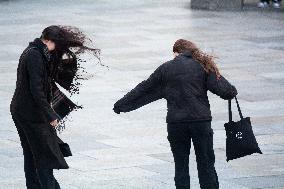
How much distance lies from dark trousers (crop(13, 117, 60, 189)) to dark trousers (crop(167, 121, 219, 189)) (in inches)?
46.4

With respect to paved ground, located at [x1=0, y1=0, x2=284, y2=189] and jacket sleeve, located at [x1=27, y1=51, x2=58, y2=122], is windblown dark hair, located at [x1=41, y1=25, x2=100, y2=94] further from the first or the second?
paved ground, located at [x1=0, y1=0, x2=284, y2=189]

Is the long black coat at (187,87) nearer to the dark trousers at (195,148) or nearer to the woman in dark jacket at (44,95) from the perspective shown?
the dark trousers at (195,148)

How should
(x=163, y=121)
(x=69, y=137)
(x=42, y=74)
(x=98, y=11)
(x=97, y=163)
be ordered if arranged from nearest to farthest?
(x=42, y=74), (x=97, y=163), (x=69, y=137), (x=163, y=121), (x=98, y=11)

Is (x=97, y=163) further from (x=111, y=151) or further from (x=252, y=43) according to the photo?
(x=252, y=43)

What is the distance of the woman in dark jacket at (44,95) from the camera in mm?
8500

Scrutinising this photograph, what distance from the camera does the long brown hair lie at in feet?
28.3

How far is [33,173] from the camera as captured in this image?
350 inches

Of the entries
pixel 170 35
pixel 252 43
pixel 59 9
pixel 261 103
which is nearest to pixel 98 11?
pixel 59 9

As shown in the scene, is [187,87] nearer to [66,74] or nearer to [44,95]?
[66,74]

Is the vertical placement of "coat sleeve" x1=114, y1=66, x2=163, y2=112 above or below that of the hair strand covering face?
below

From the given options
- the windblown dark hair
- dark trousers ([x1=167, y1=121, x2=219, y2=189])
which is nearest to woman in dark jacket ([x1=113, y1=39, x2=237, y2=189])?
dark trousers ([x1=167, y1=121, x2=219, y2=189])

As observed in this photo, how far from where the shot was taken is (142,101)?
8.88 meters

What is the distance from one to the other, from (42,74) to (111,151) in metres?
3.43

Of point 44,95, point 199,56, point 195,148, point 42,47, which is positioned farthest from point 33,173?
point 199,56
